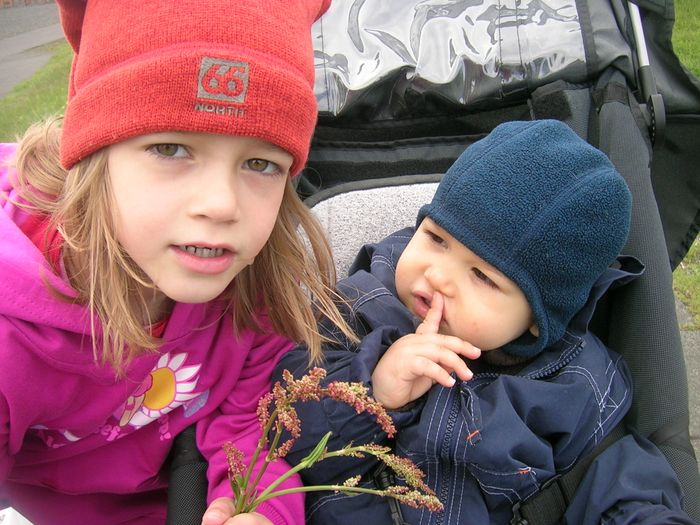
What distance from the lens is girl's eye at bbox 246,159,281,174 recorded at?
120cm

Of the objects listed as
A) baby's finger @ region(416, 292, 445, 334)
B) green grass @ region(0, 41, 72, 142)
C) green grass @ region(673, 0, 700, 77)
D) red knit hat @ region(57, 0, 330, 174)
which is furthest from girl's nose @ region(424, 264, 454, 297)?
green grass @ region(673, 0, 700, 77)

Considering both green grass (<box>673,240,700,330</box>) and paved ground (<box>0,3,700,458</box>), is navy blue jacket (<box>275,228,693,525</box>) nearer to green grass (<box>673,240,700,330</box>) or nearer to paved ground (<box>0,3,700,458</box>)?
green grass (<box>673,240,700,330</box>)

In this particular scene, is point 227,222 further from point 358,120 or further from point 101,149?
point 358,120

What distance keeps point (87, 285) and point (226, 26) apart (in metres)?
0.55

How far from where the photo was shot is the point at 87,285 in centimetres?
130

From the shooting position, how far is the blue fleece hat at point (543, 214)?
139 cm

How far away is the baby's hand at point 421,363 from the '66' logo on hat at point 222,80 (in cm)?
59

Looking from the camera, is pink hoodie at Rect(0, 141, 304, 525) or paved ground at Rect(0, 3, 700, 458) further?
paved ground at Rect(0, 3, 700, 458)

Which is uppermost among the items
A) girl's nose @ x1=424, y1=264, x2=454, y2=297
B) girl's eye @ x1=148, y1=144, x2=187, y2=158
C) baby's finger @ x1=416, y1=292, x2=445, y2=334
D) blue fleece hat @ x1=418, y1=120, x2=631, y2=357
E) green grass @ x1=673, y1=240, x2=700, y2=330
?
girl's eye @ x1=148, y1=144, x2=187, y2=158

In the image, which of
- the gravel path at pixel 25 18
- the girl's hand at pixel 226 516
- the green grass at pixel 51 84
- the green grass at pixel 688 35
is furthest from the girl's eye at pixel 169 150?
the gravel path at pixel 25 18

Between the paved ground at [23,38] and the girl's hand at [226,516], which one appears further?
the paved ground at [23,38]

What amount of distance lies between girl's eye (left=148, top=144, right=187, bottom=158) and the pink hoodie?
1.03 feet

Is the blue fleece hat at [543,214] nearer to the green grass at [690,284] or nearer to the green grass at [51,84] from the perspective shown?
the green grass at [690,284]

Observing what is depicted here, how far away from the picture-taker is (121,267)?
4.15 ft
